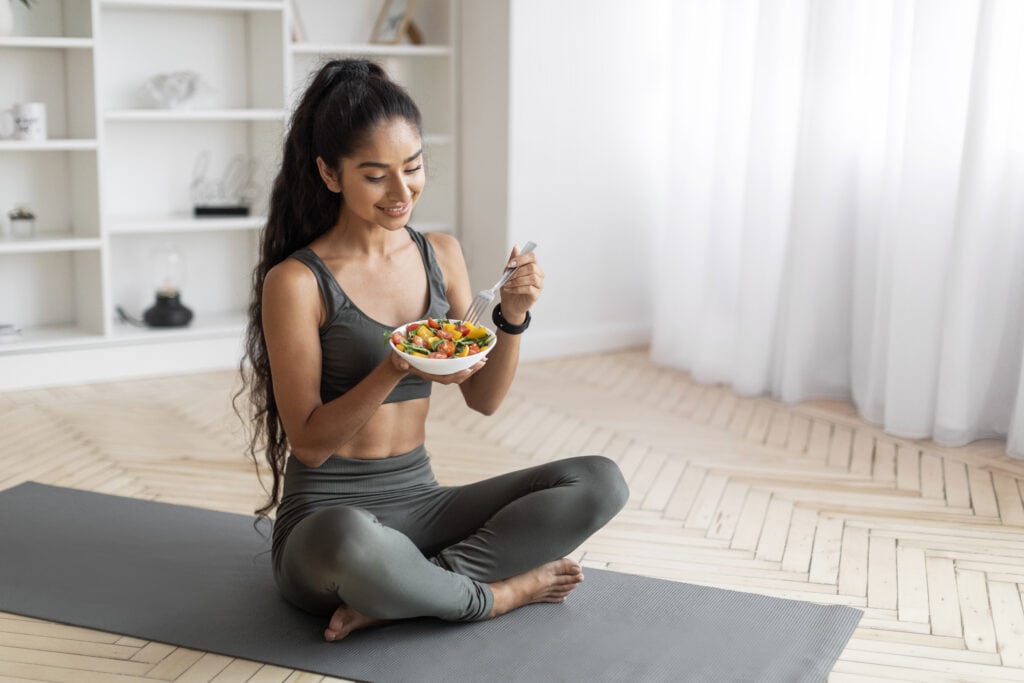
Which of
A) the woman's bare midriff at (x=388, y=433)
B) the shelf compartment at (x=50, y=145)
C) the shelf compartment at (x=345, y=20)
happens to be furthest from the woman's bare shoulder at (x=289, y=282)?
the shelf compartment at (x=345, y=20)

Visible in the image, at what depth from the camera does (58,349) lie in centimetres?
399

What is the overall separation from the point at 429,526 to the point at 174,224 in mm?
2234

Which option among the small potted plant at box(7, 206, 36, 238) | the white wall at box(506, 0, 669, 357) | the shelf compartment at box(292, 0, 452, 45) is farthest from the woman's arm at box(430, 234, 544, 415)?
the shelf compartment at box(292, 0, 452, 45)

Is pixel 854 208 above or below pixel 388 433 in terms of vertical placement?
above

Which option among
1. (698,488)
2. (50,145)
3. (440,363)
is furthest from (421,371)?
(50,145)

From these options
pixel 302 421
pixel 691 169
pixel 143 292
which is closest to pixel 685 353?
pixel 691 169

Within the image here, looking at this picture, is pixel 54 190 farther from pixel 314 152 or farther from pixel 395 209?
pixel 395 209

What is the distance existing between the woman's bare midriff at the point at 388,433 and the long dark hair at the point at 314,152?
0.51 feet

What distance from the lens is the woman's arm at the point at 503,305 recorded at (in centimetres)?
209

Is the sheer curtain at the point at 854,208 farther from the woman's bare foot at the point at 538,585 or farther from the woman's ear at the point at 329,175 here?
the woman's ear at the point at 329,175

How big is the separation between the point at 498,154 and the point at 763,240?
101 centimetres

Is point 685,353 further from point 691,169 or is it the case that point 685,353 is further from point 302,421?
point 302,421

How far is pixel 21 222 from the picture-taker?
397 centimetres

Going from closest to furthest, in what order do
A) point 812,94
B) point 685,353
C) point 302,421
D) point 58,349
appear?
point 302,421, point 812,94, point 58,349, point 685,353
